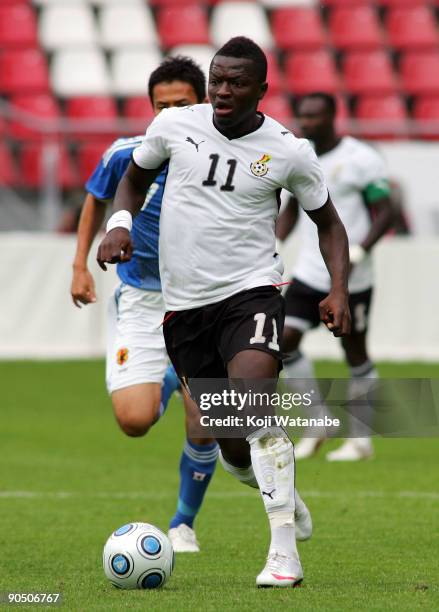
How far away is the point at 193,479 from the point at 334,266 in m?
1.68

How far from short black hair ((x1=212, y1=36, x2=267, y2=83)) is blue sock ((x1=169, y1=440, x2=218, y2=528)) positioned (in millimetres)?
2105

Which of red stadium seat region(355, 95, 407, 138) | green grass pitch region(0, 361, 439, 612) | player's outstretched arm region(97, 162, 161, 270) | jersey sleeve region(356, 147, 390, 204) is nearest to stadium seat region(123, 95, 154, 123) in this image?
red stadium seat region(355, 95, 407, 138)

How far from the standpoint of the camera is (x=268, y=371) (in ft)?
17.0

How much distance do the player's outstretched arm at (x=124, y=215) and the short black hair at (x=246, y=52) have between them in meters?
0.57

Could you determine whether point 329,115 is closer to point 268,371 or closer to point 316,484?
point 316,484

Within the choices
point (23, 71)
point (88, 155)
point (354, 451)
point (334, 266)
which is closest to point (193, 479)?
point (334, 266)

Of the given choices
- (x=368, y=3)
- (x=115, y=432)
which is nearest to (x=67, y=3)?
(x=368, y=3)

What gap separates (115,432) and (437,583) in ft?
21.7

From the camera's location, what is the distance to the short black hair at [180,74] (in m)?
6.77

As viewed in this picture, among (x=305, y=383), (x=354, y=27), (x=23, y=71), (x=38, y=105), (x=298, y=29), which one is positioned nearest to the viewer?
(x=305, y=383)

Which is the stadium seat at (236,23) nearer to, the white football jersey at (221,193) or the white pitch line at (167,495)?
the white pitch line at (167,495)

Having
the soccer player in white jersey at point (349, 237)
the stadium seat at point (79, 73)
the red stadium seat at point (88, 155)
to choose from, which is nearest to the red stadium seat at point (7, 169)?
the red stadium seat at point (88, 155)

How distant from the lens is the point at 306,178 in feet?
17.5

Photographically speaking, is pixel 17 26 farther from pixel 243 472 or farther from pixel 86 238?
pixel 243 472
